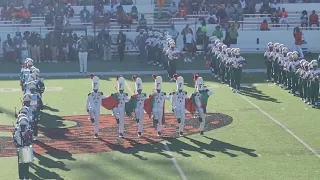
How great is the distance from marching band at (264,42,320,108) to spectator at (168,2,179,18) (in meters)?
11.3

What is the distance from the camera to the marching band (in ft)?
75.1

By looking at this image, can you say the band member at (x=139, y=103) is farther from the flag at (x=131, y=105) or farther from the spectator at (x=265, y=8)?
the spectator at (x=265, y=8)

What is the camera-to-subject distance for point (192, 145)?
1812 cm

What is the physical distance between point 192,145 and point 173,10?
863 inches

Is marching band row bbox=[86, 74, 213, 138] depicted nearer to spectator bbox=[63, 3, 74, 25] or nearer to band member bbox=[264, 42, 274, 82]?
band member bbox=[264, 42, 274, 82]

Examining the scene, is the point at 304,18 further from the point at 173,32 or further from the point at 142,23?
the point at 142,23

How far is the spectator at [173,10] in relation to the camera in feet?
126

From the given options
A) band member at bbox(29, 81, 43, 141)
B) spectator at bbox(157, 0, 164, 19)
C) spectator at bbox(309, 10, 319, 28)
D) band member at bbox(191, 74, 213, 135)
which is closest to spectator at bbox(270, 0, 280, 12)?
spectator at bbox(309, 10, 319, 28)

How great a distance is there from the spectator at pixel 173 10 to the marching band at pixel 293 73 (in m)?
11.3

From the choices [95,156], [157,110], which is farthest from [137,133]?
[95,156]

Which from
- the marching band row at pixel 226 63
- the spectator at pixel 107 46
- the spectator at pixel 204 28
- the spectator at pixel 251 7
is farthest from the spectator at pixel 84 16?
the marching band row at pixel 226 63

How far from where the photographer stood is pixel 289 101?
23781mm

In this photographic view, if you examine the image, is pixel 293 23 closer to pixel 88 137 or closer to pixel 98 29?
pixel 98 29

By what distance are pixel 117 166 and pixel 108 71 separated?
14.7 meters
